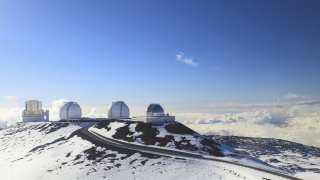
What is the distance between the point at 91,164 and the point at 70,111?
53.4 meters

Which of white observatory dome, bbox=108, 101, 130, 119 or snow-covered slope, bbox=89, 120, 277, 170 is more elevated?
white observatory dome, bbox=108, 101, 130, 119

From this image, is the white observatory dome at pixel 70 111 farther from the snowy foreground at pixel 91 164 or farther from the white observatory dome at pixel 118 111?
the snowy foreground at pixel 91 164

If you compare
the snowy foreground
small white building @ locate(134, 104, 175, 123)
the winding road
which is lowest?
the snowy foreground

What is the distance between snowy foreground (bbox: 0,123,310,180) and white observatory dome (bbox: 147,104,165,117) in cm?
1875

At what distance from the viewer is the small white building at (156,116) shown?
91.2 meters

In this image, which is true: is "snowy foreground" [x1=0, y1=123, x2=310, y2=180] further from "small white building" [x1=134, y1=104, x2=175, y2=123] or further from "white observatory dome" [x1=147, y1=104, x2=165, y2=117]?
"white observatory dome" [x1=147, y1=104, x2=165, y2=117]

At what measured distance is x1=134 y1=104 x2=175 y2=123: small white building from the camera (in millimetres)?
91188

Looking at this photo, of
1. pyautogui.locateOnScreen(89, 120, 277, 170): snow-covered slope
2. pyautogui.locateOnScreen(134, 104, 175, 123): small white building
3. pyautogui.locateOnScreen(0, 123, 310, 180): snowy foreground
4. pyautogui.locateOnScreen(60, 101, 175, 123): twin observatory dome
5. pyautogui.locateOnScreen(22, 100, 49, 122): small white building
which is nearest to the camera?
pyautogui.locateOnScreen(0, 123, 310, 180): snowy foreground

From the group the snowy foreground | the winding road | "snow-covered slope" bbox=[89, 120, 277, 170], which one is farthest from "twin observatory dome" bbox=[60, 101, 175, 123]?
the snowy foreground

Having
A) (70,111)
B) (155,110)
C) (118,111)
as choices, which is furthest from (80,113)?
(155,110)

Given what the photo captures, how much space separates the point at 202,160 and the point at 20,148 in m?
53.4

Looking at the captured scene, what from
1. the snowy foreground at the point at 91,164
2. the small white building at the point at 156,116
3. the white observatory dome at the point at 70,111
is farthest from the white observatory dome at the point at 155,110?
the white observatory dome at the point at 70,111

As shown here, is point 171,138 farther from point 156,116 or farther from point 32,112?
point 32,112

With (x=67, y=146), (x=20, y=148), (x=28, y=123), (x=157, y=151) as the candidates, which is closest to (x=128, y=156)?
(x=157, y=151)
